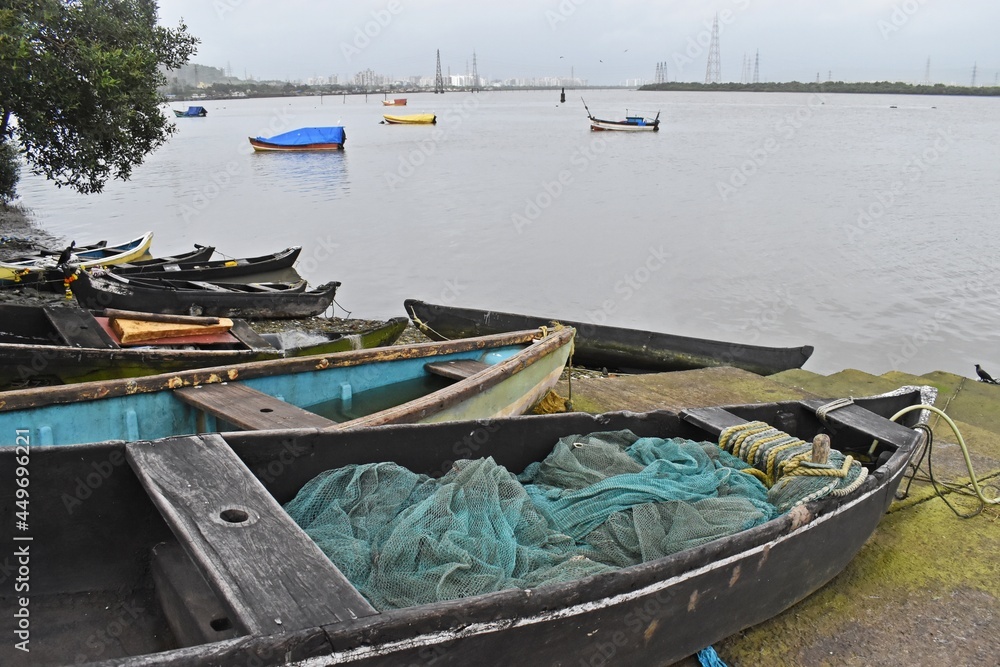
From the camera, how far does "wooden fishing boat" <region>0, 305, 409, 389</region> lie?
5789mm

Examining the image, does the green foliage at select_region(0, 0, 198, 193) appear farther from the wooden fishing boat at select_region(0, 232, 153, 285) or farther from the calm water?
the calm water

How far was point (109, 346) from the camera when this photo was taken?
6648mm

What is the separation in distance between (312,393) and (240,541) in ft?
9.95

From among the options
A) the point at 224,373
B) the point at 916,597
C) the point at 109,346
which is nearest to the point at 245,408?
the point at 224,373

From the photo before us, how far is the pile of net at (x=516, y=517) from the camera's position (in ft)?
A: 10.4

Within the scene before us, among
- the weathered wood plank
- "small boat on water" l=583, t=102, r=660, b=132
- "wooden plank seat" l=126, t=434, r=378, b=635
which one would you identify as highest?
"small boat on water" l=583, t=102, r=660, b=132

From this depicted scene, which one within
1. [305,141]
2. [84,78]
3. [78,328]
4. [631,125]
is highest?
[84,78]

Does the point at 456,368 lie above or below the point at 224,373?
below

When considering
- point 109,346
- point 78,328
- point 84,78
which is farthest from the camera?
point 84,78

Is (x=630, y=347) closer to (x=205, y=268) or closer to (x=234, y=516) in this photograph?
(x=234, y=516)

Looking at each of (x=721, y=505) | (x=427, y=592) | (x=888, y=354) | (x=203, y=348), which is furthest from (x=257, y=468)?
(x=888, y=354)

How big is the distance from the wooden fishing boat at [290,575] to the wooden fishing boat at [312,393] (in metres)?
0.33

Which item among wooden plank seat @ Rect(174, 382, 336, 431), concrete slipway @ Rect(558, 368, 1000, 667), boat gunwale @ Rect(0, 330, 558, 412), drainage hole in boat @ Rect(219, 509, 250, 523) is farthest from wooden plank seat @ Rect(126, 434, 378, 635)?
concrete slipway @ Rect(558, 368, 1000, 667)

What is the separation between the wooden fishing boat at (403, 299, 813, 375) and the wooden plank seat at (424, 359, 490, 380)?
9.39 feet
